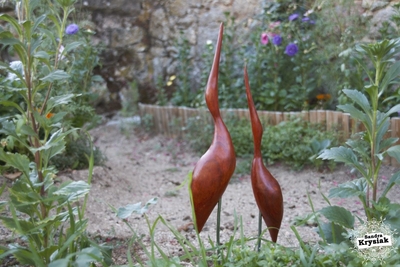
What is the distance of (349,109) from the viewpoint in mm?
1876

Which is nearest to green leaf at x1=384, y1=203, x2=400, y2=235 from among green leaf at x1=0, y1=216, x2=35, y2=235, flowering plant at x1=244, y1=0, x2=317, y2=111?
green leaf at x1=0, y1=216, x2=35, y2=235

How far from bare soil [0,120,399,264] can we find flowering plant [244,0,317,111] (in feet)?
3.21

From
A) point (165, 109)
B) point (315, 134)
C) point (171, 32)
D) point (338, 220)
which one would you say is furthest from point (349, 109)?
point (171, 32)

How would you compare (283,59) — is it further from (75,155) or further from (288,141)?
(75,155)

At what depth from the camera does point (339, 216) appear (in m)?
Result: 1.86

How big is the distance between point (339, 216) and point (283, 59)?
11.5 feet

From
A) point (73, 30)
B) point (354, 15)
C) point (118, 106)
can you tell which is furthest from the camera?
point (118, 106)

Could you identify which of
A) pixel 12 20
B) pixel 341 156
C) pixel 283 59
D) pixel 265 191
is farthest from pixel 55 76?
pixel 283 59

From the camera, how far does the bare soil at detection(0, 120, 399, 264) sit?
2787 mm

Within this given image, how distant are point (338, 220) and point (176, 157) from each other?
10.1 ft

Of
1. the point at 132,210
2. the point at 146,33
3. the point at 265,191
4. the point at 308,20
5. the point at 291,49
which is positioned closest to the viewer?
the point at 132,210

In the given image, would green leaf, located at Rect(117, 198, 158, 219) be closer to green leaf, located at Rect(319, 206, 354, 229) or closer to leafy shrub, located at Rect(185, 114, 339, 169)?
green leaf, located at Rect(319, 206, 354, 229)

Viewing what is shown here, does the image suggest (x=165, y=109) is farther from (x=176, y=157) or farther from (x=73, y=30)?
(x=73, y=30)

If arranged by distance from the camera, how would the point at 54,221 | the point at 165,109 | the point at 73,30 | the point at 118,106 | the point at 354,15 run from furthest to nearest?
the point at 118,106 < the point at 165,109 < the point at 354,15 < the point at 73,30 < the point at 54,221
